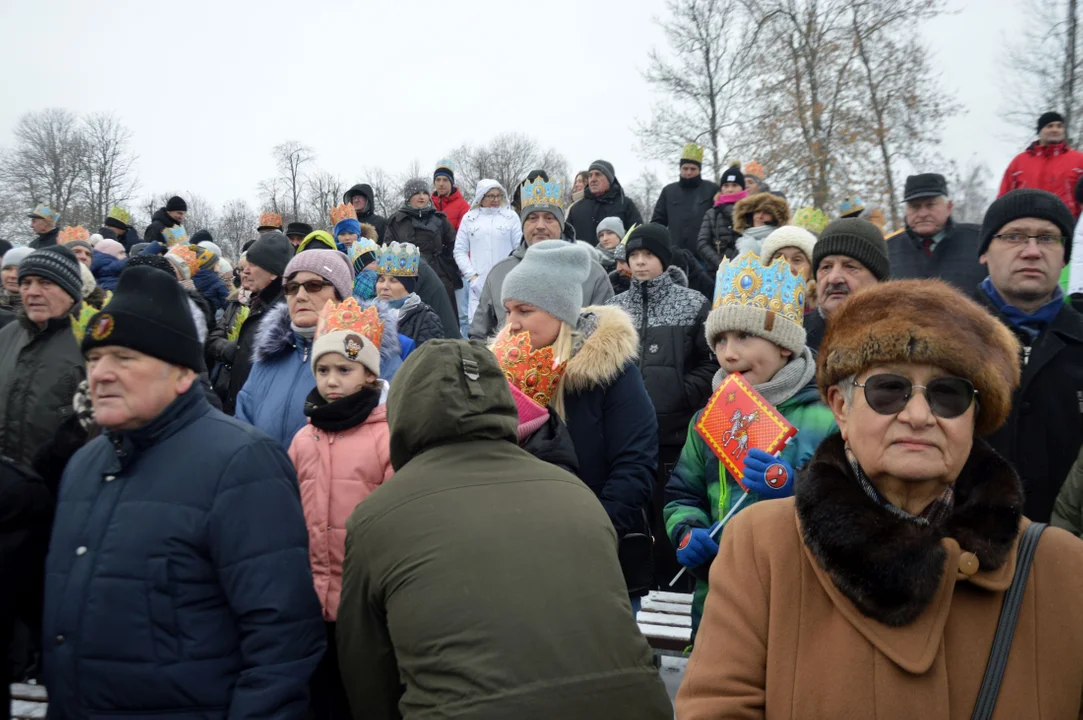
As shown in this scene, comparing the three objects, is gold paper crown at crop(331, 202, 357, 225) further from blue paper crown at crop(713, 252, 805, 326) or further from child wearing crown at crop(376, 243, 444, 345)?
blue paper crown at crop(713, 252, 805, 326)

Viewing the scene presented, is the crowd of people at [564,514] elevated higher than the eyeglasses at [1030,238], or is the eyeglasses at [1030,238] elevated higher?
the eyeglasses at [1030,238]

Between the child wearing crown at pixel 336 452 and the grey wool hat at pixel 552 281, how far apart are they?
0.79m

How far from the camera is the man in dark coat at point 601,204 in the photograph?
429 inches

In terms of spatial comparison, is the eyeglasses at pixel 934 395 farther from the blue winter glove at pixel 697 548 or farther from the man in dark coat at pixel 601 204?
the man in dark coat at pixel 601 204

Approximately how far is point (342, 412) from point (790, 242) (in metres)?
3.49

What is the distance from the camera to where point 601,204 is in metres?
11.0

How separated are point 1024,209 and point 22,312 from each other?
525 centimetres

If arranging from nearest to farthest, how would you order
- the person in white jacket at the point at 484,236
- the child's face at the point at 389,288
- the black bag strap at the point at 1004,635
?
the black bag strap at the point at 1004,635, the child's face at the point at 389,288, the person in white jacket at the point at 484,236

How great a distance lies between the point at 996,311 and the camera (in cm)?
384

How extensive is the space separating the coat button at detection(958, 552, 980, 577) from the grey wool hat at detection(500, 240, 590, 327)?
262 cm

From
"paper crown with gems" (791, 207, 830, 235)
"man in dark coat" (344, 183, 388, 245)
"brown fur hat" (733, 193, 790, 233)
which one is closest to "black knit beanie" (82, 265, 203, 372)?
"brown fur hat" (733, 193, 790, 233)

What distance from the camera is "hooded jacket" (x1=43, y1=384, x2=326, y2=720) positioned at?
2.46m

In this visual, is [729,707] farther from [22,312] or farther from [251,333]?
[251,333]

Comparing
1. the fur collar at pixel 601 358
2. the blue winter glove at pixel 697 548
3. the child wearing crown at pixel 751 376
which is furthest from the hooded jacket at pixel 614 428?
the blue winter glove at pixel 697 548
